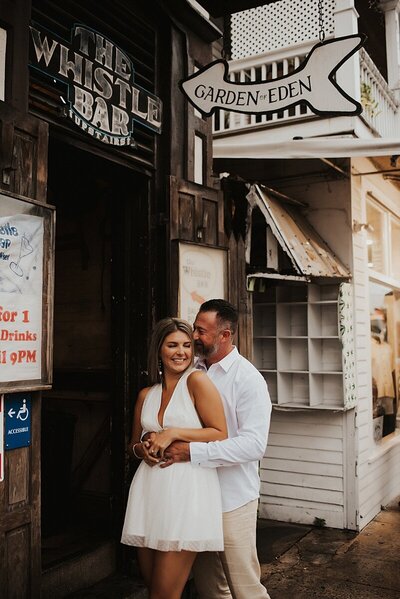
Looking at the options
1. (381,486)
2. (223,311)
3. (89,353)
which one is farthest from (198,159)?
(381,486)

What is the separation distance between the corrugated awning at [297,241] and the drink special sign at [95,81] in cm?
207

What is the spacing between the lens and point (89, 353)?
221 inches

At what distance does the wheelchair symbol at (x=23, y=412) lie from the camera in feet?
11.3

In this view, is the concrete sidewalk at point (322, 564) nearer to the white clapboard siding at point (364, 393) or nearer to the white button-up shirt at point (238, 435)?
the white clapboard siding at point (364, 393)

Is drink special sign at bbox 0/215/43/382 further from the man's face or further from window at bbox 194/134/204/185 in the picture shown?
window at bbox 194/134/204/185

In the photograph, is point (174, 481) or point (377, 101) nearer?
point (174, 481)

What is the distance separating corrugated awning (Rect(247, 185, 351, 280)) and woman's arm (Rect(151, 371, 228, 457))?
3343 millimetres

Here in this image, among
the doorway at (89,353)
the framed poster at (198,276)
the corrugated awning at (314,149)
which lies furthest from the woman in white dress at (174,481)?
the corrugated awning at (314,149)

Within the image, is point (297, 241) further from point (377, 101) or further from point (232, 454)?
point (232, 454)

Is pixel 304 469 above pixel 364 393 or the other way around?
the other way around

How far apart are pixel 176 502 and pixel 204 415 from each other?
18.3 inches

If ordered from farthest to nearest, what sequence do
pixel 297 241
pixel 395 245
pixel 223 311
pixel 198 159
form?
pixel 395 245
pixel 297 241
pixel 198 159
pixel 223 311

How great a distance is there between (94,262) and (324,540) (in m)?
4.02

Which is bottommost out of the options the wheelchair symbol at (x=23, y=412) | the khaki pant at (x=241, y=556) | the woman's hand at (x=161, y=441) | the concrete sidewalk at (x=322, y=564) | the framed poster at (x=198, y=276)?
the concrete sidewalk at (x=322, y=564)
